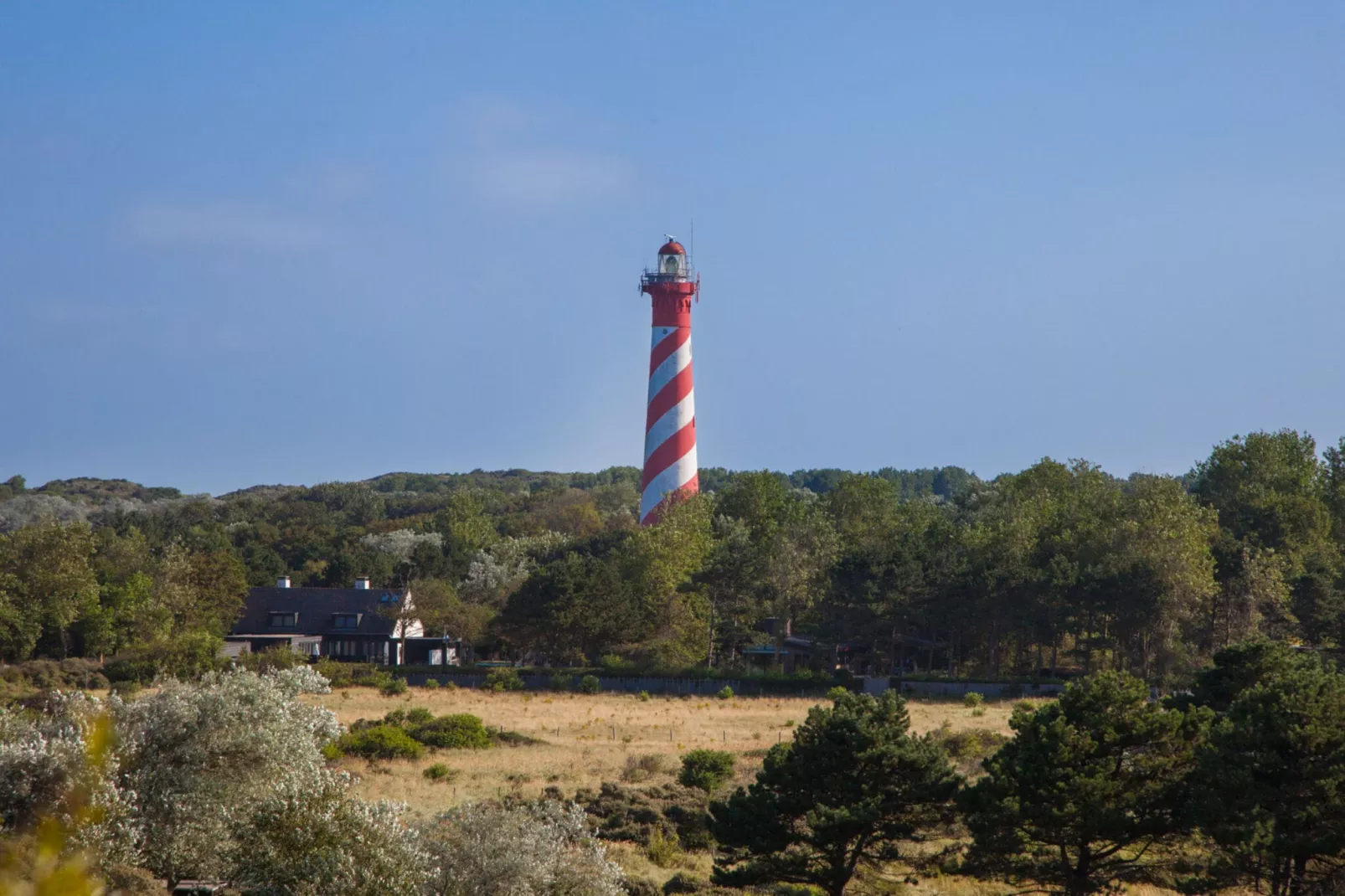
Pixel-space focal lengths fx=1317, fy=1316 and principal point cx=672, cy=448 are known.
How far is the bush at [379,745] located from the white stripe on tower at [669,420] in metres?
40.6

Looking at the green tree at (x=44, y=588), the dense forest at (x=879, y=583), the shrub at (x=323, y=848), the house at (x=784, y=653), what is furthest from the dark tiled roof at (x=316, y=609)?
the shrub at (x=323, y=848)

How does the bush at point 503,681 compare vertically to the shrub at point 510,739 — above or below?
above

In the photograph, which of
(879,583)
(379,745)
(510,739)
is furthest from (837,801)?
(879,583)

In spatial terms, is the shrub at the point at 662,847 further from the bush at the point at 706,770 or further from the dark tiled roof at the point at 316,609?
the dark tiled roof at the point at 316,609

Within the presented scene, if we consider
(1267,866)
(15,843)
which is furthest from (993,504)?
(15,843)

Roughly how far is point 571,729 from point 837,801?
2438 centimetres

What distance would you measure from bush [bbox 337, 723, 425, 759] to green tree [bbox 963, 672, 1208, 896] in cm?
2167

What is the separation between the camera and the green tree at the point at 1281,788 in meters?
21.2

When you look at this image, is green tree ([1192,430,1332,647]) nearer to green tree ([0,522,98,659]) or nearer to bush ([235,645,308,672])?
bush ([235,645,308,672])

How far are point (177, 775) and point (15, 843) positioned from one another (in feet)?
11.4

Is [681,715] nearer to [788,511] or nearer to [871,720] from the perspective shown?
[871,720]

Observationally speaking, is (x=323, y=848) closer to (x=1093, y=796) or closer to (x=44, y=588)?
(x=1093, y=796)

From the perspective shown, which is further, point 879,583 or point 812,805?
point 879,583

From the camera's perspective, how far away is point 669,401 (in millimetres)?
81062
